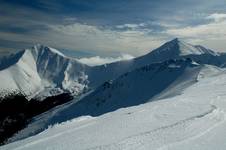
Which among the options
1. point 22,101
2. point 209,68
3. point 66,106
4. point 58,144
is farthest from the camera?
point 209,68

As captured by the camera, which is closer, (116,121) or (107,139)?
(107,139)

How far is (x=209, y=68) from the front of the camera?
197125 millimetres

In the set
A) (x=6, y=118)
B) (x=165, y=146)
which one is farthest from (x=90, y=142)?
(x=6, y=118)

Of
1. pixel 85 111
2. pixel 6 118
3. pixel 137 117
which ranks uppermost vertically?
pixel 137 117

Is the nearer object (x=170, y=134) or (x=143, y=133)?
(x=170, y=134)

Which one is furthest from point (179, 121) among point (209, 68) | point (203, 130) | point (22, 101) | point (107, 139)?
point (209, 68)

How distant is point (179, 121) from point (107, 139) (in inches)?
221

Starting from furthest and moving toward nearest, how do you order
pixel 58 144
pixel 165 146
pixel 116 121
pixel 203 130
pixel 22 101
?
pixel 22 101 < pixel 116 121 < pixel 203 130 < pixel 58 144 < pixel 165 146

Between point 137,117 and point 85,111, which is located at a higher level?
point 137,117

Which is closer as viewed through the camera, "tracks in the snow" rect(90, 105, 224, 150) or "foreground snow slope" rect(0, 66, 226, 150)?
"tracks in the snow" rect(90, 105, 224, 150)

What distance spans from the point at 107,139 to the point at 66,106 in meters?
159

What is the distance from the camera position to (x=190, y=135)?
1714cm

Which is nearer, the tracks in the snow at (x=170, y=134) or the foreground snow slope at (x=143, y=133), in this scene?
the tracks in the snow at (x=170, y=134)

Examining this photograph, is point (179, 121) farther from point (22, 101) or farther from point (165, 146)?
point (22, 101)
